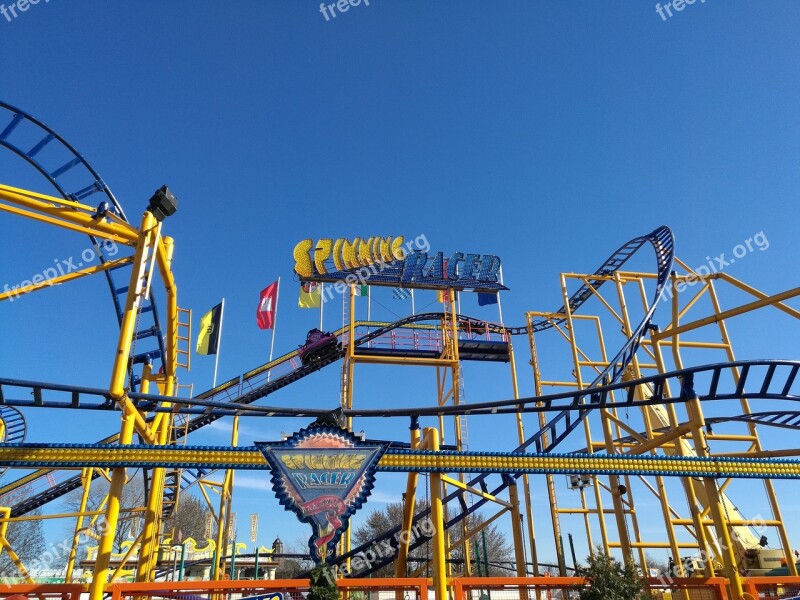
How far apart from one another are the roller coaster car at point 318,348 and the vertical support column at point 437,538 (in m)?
15.7

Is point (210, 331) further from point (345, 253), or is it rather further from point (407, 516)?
point (407, 516)

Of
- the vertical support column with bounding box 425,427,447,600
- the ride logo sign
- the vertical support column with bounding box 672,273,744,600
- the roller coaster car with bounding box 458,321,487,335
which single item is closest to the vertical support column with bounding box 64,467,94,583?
the ride logo sign

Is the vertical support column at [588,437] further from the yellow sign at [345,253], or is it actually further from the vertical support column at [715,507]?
the yellow sign at [345,253]

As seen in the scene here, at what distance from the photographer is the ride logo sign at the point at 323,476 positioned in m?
7.55

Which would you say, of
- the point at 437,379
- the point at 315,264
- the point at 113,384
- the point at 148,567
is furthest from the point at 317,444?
the point at 315,264

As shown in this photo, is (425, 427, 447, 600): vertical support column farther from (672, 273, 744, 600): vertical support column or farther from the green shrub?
(672, 273, 744, 600): vertical support column

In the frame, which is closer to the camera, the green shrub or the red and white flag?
the green shrub

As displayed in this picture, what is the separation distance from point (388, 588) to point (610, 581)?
119 inches

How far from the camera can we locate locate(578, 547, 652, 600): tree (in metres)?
7.46

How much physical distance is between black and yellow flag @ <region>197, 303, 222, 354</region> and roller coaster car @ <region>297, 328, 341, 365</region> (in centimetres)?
656

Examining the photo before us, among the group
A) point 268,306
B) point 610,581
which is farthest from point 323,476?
point 268,306

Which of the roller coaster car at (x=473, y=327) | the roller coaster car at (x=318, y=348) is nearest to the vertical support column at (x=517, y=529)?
the roller coaster car at (x=473, y=327)

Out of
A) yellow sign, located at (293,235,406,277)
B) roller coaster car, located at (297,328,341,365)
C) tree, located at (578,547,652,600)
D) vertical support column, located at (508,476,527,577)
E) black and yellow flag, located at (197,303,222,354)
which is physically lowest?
tree, located at (578,547,652,600)

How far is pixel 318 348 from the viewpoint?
80.1 ft
